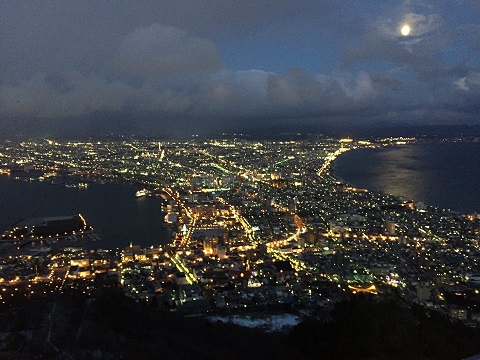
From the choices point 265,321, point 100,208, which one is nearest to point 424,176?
point 100,208

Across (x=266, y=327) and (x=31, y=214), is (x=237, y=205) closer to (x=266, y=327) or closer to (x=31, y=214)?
(x=31, y=214)

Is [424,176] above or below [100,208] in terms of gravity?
above

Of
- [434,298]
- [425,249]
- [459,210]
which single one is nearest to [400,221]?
[425,249]

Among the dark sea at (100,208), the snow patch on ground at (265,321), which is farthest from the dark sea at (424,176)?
the snow patch on ground at (265,321)

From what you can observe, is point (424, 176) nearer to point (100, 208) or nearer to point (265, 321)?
point (100, 208)

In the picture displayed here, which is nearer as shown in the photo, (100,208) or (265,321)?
(265,321)

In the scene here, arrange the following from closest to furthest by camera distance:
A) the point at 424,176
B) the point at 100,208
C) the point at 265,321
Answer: the point at 265,321 → the point at 100,208 → the point at 424,176

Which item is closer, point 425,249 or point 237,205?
point 425,249
